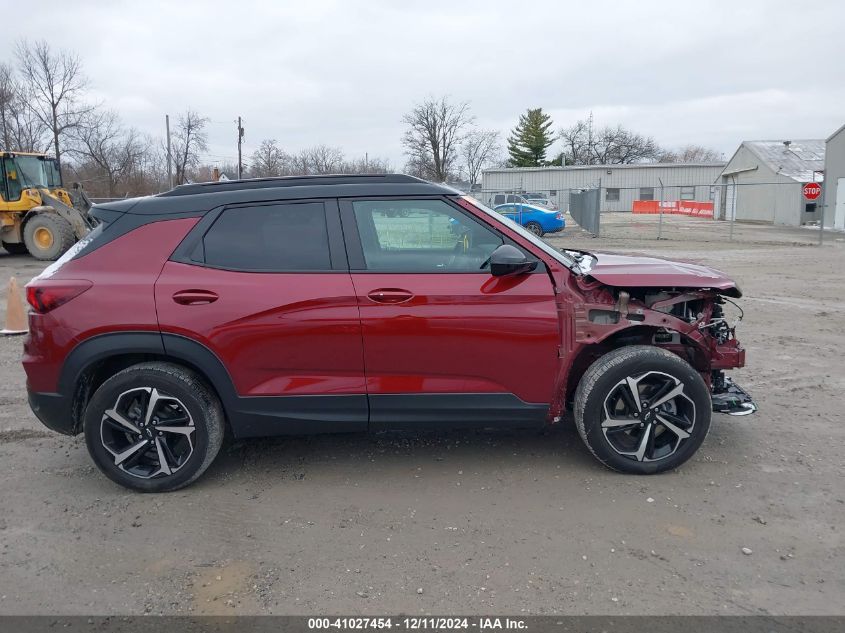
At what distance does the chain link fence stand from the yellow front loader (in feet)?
49.6

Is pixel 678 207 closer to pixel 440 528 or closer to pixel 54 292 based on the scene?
pixel 440 528

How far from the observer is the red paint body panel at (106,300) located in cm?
384

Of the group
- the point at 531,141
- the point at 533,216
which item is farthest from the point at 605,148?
the point at 533,216

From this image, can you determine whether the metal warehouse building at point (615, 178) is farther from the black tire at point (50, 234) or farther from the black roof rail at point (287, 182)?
the black roof rail at point (287, 182)

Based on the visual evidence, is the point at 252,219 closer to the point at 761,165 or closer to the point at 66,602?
the point at 66,602

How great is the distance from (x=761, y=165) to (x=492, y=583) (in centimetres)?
4305

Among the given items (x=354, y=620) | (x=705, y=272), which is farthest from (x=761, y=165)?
(x=354, y=620)

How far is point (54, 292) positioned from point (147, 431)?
970 millimetres

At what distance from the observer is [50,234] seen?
57.9 ft

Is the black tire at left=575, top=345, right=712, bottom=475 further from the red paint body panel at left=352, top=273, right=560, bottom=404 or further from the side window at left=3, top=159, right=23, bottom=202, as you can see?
the side window at left=3, top=159, right=23, bottom=202

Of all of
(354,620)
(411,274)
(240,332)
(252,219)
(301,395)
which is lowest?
(354,620)

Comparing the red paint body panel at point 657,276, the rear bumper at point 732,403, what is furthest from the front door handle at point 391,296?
the rear bumper at point 732,403

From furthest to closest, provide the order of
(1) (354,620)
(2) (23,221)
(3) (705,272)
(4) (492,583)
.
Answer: (2) (23,221), (3) (705,272), (4) (492,583), (1) (354,620)

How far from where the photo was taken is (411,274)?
12.8 ft
